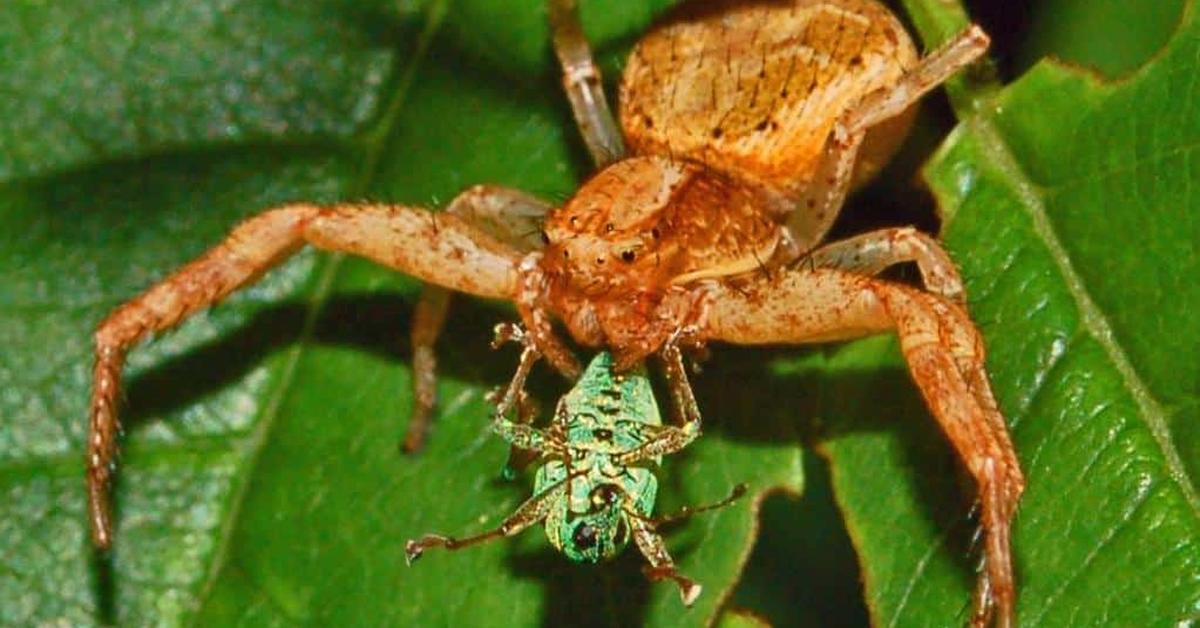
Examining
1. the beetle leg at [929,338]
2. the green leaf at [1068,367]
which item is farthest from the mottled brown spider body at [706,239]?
the green leaf at [1068,367]

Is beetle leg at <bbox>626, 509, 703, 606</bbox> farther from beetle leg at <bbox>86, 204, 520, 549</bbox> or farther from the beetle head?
beetle leg at <bbox>86, 204, 520, 549</bbox>

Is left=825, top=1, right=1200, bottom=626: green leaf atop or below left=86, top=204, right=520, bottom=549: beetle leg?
atop

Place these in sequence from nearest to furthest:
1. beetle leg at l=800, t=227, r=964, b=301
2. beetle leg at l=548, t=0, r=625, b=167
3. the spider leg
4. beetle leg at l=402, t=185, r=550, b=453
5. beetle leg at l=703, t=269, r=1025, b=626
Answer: beetle leg at l=703, t=269, r=1025, b=626 < beetle leg at l=800, t=227, r=964, b=301 < the spider leg < beetle leg at l=402, t=185, r=550, b=453 < beetle leg at l=548, t=0, r=625, b=167

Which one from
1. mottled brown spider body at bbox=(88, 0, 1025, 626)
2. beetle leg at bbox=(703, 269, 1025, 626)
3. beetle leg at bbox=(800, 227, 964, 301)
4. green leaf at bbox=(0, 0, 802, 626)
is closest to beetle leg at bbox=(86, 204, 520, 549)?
mottled brown spider body at bbox=(88, 0, 1025, 626)

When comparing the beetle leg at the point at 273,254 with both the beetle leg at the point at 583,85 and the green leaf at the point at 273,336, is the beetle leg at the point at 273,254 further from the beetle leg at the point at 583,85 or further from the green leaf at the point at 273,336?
the beetle leg at the point at 583,85

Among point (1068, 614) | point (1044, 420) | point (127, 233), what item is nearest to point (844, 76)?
point (1044, 420)

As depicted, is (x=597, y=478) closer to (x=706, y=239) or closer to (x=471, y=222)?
(x=706, y=239)

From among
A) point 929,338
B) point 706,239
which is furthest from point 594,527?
point 706,239
